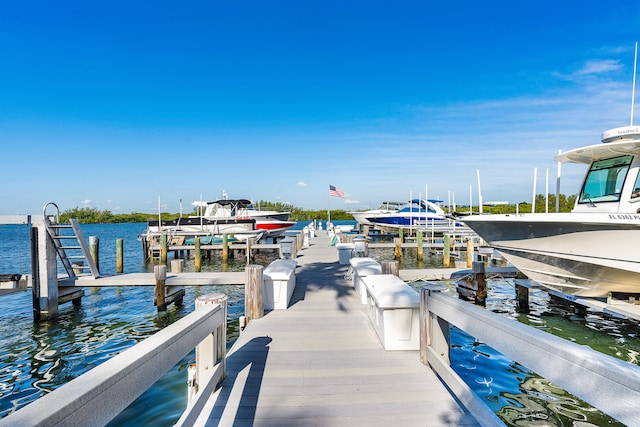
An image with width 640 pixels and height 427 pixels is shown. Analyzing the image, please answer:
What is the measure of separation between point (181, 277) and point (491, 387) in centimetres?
779

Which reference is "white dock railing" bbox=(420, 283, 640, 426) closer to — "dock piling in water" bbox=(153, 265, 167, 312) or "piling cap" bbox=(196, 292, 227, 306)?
"piling cap" bbox=(196, 292, 227, 306)

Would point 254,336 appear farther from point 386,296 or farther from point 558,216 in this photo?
point 558,216

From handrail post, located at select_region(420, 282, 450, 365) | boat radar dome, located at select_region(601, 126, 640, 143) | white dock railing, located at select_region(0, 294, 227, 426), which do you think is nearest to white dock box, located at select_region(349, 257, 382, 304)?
handrail post, located at select_region(420, 282, 450, 365)

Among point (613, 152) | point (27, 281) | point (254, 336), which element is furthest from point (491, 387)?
point (27, 281)

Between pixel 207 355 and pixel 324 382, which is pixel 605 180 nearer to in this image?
pixel 324 382

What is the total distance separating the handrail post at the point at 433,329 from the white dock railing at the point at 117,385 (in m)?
2.22

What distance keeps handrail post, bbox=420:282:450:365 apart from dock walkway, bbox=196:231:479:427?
1.03 ft

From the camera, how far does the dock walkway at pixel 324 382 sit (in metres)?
3.08

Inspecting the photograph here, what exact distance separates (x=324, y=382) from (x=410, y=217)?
99.4 ft

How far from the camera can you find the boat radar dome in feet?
23.3

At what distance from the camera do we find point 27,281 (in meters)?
9.05

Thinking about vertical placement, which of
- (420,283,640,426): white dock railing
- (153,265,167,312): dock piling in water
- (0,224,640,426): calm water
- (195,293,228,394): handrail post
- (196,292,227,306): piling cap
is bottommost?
(0,224,640,426): calm water

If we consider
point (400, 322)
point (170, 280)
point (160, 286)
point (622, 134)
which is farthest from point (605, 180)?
point (160, 286)

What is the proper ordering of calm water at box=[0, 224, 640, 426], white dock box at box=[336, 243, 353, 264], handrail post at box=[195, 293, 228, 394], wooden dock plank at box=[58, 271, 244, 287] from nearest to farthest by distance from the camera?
handrail post at box=[195, 293, 228, 394], calm water at box=[0, 224, 640, 426], wooden dock plank at box=[58, 271, 244, 287], white dock box at box=[336, 243, 353, 264]
